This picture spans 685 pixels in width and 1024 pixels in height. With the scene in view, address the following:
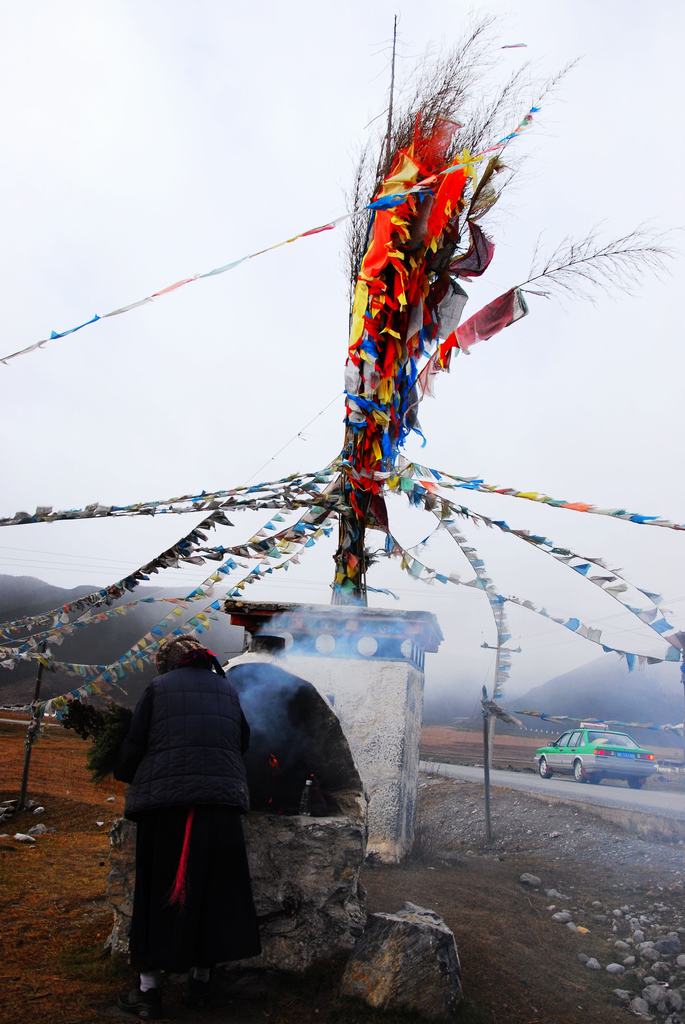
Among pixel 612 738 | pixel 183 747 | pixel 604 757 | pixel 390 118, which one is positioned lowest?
pixel 604 757

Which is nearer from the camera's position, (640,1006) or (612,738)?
(640,1006)

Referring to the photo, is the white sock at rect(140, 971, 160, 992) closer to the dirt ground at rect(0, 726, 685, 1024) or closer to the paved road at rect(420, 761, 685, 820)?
the dirt ground at rect(0, 726, 685, 1024)

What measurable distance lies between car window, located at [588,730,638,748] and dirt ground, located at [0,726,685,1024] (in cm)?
550

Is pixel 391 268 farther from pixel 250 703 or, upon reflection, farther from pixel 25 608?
pixel 25 608

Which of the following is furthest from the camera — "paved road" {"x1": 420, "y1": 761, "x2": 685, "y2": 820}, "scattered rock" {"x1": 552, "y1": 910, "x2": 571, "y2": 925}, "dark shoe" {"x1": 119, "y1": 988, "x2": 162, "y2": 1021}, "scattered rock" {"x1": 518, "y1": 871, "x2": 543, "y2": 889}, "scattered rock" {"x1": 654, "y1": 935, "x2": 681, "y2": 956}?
"paved road" {"x1": 420, "y1": 761, "x2": 685, "y2": 820}

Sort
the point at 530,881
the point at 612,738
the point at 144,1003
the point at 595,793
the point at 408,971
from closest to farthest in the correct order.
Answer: the point at 144,1003
the point at 408,971
the point at 530,881
the point at 595,793
the point at 612,738

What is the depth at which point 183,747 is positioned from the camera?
3.76 metres

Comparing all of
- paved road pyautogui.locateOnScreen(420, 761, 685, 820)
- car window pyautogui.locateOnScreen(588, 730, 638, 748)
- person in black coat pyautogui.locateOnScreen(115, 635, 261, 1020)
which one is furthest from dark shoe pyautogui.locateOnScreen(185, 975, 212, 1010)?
car window pyautogui.locateOnScreen(588, 730, 638, 748)

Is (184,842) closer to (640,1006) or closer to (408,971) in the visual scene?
(408,971)

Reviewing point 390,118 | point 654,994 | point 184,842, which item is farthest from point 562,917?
point 390,118

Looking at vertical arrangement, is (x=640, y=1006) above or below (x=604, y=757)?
below

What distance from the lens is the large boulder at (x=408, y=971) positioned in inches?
151

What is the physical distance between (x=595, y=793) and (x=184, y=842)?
1296 cm

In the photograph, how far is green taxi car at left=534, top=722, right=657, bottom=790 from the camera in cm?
1586
